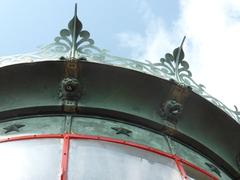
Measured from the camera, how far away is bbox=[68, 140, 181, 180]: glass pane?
10.8m

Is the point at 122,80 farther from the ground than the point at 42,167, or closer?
farther from the ground

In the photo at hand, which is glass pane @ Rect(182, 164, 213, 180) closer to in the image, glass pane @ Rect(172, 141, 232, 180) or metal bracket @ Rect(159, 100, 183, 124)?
glass pane @ Rect(172, 141, 232, 180)

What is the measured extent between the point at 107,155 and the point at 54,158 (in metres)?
0.83

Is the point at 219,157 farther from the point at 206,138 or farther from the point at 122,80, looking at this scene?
the point at 122,80

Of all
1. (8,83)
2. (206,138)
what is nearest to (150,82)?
(206,138)

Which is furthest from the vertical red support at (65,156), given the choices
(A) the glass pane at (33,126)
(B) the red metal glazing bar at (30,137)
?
(A) the glass pane at (33,126)

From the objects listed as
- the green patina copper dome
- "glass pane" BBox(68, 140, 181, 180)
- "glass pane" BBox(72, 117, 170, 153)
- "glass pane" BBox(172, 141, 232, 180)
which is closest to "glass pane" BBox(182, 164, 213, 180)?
the green patina copper dome

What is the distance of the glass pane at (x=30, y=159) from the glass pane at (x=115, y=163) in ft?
0.81

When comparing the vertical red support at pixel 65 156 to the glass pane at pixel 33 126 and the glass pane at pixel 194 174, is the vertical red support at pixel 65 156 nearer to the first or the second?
the glass pane at pixel 33 126

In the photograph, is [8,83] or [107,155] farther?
[8,83]

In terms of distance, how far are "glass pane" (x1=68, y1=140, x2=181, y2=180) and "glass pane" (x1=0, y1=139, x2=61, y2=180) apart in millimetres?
246

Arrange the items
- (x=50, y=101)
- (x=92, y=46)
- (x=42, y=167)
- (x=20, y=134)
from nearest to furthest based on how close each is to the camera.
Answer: (x=42, y=167), (x=20, y=134), (x=50, y=101), (x=92, y=46)

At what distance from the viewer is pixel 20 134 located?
11.9m

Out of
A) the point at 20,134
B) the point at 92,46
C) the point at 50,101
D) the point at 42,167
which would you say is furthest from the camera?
the point at 92,46
